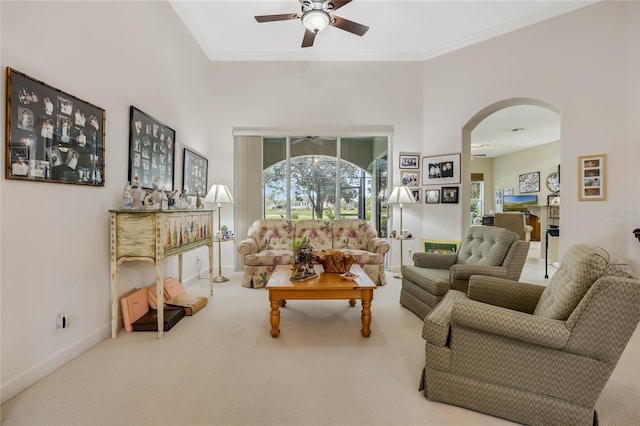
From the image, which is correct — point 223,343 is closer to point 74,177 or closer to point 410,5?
point 74,177

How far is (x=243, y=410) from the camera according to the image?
1.57 metres

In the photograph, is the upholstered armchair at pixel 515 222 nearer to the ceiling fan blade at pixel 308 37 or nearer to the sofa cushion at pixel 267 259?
the sofa cushion at pixel 267 259

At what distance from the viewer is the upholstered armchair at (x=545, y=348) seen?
1.31 m

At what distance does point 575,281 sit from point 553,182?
8.90 metres

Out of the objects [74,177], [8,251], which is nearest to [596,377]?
[8,251]

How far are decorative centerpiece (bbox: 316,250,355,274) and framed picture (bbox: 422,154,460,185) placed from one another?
2.69m

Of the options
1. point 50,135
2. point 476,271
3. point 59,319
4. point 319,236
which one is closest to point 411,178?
point 319,236

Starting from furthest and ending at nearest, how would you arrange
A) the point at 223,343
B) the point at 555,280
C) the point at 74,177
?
the point at 223,343 < the point at 74,177 < the point at 555,280

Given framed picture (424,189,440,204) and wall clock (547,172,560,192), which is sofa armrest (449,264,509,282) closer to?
framed picture (424,189,440,204)

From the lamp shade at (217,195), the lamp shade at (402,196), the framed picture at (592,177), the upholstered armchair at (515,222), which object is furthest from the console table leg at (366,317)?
the upholstered armchair at (515,222)

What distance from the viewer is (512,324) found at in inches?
56.4

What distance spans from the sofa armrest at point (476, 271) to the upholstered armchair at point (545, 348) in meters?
0.92

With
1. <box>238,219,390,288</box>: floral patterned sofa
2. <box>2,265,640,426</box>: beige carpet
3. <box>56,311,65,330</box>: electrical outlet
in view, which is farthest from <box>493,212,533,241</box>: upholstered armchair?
<box>56,311,65,330</box>: electrical outlet

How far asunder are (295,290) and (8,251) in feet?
6.02
